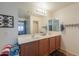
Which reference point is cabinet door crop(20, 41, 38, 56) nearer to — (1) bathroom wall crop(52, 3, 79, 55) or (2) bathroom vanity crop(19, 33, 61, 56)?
(2) bathroom vanity crop(19, 33, 61, 56)

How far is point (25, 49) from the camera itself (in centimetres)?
140

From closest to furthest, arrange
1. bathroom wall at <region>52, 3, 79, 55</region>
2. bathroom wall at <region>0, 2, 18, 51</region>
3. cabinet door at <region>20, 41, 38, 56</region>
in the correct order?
bathroom wall at <region>0, 2, 18, 51</region> → cabinet door at <region>20, 41, 38, 56</region> → bathroom wall at <region>52, 3, 79, 55</region>

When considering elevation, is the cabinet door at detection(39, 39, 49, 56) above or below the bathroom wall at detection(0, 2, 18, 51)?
below

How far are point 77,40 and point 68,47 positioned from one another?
21 cm

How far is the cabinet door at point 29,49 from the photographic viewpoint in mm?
1354

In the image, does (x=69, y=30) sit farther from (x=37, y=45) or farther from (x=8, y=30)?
(x=8, y=30)

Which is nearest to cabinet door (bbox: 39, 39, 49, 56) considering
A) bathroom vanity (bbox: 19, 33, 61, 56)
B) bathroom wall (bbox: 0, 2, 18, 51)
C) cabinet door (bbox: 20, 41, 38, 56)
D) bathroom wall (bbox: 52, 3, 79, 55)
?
bathroom vanity (bbox: 19, 33, 61, 56)

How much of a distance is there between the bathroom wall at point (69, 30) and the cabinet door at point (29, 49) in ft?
1.79

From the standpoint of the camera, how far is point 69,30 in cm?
175

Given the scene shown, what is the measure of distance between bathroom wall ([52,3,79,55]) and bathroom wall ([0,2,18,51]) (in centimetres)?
65

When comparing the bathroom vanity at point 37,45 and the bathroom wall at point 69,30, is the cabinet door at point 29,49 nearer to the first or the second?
the bathroom vanity at point 37,45

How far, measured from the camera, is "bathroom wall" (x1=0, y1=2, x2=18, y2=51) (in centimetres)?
116

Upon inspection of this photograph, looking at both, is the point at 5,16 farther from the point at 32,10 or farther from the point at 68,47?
the point at 68,47

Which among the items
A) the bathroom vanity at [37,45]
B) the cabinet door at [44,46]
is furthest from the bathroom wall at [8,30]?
the cabinet door at [44,46]
